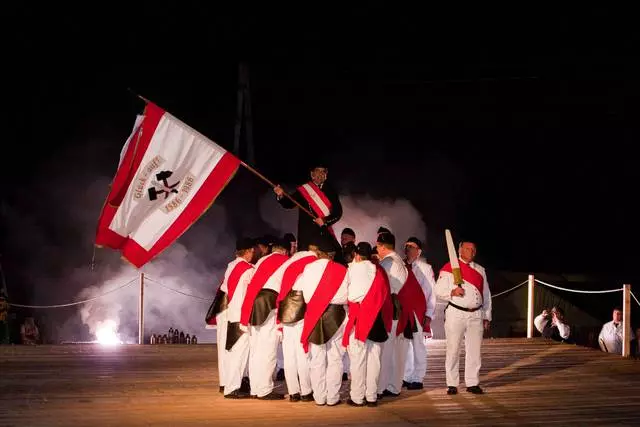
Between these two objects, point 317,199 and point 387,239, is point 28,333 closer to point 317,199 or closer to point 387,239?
point 317,199

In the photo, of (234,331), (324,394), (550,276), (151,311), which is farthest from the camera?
(151,311)

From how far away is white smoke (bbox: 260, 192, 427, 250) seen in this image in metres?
19.4

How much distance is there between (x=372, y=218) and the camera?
19.4m

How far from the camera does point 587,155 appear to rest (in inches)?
776

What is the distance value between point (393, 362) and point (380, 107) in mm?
11988

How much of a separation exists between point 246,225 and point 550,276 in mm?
6451

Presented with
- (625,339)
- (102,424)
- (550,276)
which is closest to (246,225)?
(550,276)

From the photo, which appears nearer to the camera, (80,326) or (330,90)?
(80,326)

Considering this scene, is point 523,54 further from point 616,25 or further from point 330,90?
point 330,90

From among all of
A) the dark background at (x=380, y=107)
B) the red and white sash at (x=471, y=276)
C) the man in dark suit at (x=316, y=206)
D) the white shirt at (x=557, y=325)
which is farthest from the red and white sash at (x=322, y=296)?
the dark background at (x=380, y=107)

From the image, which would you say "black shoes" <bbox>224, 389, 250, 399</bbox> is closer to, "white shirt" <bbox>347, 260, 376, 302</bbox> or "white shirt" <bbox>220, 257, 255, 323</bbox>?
"white shirt" <bbox>220, 257, 255, 323</bbox>

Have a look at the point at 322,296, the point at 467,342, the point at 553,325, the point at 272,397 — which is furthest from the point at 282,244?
the point at 553,325

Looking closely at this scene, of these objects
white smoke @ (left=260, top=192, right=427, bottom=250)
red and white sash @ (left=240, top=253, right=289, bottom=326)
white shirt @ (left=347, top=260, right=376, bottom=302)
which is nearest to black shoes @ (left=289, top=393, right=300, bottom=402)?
red and white sash @ (left=240, top=253, right=289, bottom=326)

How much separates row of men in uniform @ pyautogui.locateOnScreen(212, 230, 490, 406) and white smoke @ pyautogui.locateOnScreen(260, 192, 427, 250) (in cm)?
1036
